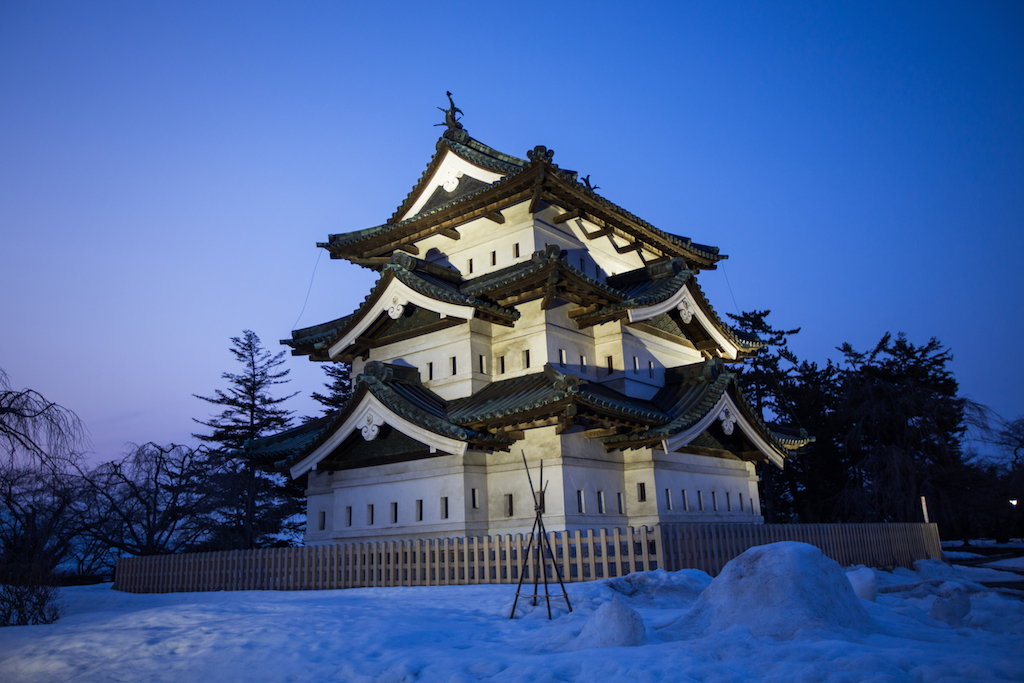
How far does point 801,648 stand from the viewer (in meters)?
7.25

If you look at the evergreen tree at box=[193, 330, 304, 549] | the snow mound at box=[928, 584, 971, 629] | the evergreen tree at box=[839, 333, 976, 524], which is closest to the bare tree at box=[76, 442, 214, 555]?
the evergreen tree at box=[193, 330, 304, 549]

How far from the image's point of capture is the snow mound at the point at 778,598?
27.2 feet

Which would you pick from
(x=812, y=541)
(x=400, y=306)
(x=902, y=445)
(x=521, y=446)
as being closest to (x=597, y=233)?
(x=400, y=306)

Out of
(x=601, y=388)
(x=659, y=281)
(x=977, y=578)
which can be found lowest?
(x=977, y=578)

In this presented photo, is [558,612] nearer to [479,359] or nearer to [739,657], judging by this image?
[739,657]

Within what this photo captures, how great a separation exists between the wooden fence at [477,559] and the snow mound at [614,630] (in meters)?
3.29

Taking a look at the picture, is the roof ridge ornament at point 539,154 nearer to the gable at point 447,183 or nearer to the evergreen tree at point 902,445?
the gable at point 447,183

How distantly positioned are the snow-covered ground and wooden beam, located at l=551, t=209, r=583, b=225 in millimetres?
12700

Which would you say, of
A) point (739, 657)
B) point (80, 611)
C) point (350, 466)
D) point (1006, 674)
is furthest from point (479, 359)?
point (1006, 674)

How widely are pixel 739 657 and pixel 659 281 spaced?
49.8ft

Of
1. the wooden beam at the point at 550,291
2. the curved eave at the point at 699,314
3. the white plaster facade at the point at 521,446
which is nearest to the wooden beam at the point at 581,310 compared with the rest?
the white plaster facade at the point at 521,446

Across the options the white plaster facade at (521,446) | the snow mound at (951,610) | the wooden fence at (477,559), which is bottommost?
the snow mound at (951,610)

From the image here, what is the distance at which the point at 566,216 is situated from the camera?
862 inches

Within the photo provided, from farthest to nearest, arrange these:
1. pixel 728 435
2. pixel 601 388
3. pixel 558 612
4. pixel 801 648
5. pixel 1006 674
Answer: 1. pixel 728 435
2. pixel 601 388
3. pixel 558 612
4. pixel 801 648
5. pixel 1006 674
